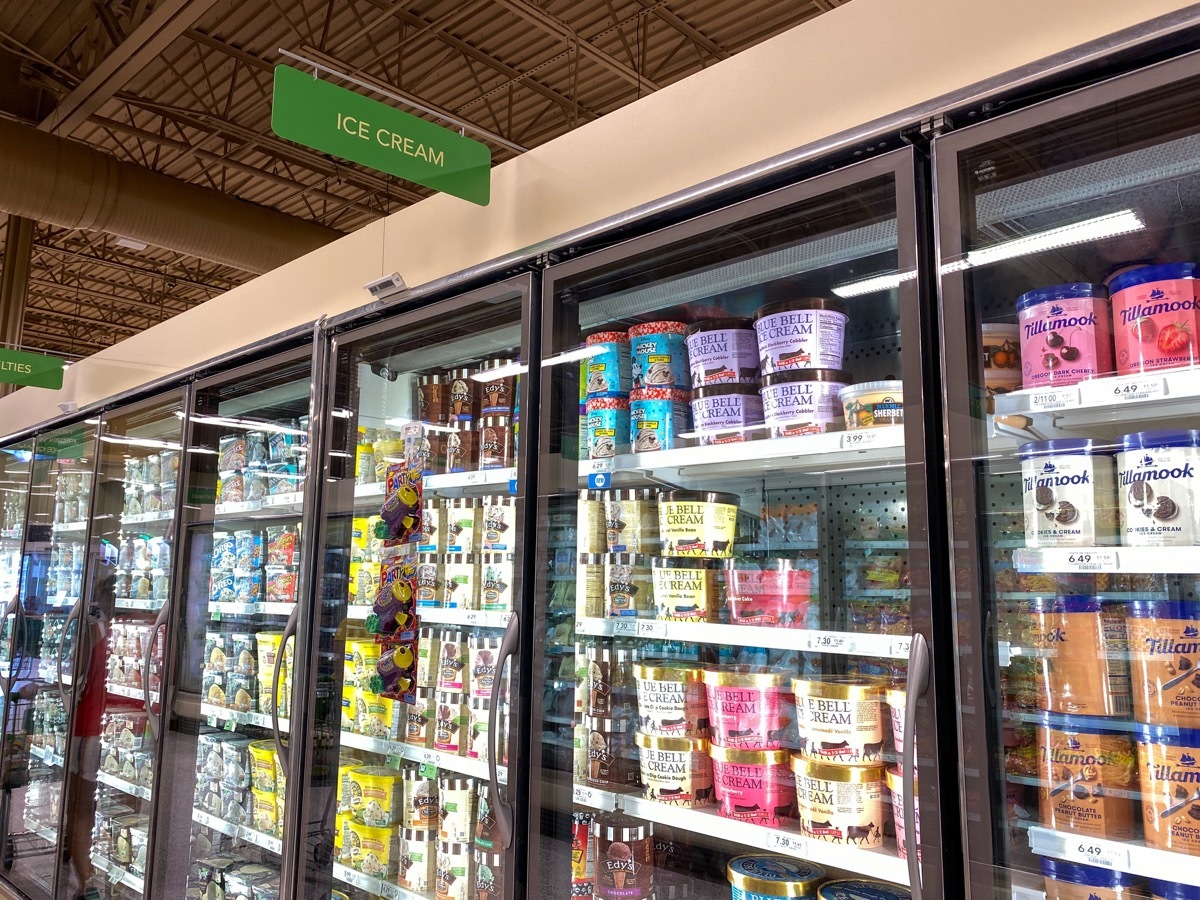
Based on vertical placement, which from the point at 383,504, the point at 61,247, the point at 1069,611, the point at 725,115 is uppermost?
the point at 61,247

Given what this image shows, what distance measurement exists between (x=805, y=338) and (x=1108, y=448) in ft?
1.98

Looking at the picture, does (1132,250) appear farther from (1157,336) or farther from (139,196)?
(139,196)

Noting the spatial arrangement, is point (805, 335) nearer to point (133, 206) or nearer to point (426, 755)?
point (426, 755)

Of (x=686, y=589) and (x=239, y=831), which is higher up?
(x=686, y=589)

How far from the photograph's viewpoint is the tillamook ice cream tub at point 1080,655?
4.31ft

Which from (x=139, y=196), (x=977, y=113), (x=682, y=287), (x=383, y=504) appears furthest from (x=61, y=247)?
(x=977, y=113)

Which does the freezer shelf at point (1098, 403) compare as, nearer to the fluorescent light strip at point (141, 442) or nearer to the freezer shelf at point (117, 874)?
the freezer shelf at point (117, 874)

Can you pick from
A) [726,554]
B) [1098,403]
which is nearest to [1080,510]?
[1098,403]

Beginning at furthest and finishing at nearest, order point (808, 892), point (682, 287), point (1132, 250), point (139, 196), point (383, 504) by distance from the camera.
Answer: point (139, 196) → point (383, 504) → point (682, 287) → point (808, 892) → point (1132, 250)

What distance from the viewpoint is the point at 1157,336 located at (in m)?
1.32

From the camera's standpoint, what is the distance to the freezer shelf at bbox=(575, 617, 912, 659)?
1.42 metres

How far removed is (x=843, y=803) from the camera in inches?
62.1

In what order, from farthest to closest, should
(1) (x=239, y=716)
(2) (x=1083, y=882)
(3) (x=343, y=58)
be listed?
(3) (x=343, y=58) → (1) (x=239, y=716) → (2) (x=1083, y=882)

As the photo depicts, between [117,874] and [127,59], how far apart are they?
5346 mm
